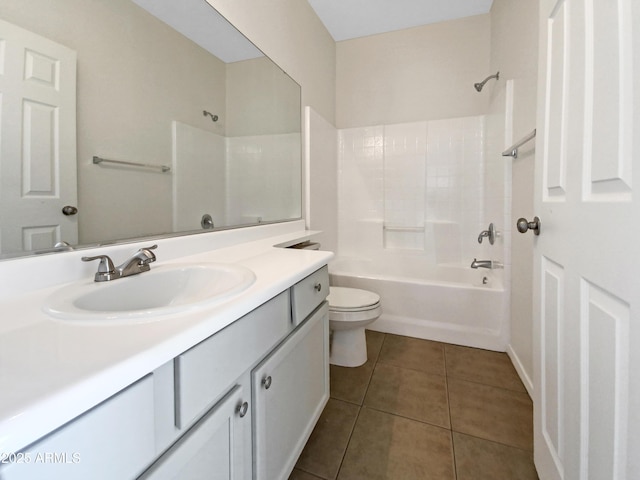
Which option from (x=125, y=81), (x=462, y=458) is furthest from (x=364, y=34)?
(x=462, y=458)

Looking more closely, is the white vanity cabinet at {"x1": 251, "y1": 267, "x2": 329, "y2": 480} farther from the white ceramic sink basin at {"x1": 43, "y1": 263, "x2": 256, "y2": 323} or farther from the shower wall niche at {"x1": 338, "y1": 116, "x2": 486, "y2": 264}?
the shower wall niche at {"x1": 338, "y1": 116, "x2": 486, "y2": 264}

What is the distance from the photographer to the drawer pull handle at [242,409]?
2.20 feet

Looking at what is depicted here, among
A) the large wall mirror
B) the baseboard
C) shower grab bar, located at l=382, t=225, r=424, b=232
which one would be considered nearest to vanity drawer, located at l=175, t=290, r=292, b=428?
the large wall mirror

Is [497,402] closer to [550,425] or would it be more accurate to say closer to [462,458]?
[462,458]

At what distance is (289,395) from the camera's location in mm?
918

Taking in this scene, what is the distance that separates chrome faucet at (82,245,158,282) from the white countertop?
0.08 metres

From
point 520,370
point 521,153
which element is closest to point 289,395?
point 520,370

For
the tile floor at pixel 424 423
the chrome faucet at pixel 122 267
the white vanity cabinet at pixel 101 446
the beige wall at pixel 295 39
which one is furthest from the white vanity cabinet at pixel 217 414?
the beige wall at pixel 295 39

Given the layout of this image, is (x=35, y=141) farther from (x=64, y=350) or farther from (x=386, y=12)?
(x=386, y=12)

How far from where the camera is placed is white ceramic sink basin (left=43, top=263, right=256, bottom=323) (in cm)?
51

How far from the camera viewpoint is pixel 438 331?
2.11m

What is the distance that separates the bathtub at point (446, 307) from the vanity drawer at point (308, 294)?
115 centimetres

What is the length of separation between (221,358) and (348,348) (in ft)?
4.41

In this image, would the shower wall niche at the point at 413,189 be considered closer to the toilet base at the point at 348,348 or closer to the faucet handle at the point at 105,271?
the toilet base at the point at 348,348
